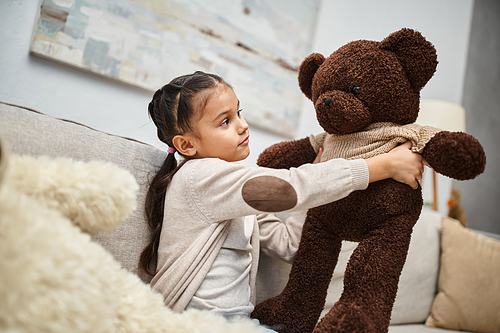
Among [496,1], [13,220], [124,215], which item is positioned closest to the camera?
[13,220]

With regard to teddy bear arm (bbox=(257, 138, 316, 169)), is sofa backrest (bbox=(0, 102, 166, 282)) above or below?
below

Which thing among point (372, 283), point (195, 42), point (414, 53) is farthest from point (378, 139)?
point (195, 42)

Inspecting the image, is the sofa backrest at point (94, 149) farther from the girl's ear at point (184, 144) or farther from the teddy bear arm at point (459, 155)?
the teddy bear arm at point (459, 155)

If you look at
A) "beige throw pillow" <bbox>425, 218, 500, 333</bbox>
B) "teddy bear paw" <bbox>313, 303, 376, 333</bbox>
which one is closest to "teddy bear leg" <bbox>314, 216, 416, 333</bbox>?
"teddy bear paw" <bbox>313, 303, 376, 333</bbox>

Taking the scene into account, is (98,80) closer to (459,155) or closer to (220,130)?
(220,130)

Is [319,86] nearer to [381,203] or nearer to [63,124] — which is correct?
[381,203]

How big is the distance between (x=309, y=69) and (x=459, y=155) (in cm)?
40

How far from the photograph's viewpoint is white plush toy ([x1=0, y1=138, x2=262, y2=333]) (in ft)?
1.08

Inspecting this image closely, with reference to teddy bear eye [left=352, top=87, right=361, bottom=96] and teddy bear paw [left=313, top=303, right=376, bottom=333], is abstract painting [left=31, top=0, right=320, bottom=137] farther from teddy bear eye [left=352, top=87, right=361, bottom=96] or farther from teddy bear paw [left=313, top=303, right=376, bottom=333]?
teddy bear paw [left=313, top=303, right=376, bottom=333]

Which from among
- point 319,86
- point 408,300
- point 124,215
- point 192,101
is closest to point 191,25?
point 192,101

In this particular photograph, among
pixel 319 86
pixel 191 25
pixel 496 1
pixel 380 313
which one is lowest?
pixel 380 313

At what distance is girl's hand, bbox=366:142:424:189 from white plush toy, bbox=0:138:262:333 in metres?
0.39

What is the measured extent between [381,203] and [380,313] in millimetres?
212

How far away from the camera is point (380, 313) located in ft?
2.09
